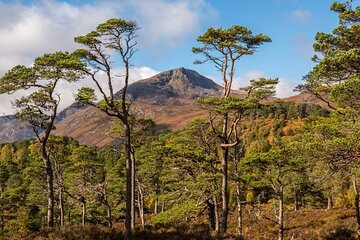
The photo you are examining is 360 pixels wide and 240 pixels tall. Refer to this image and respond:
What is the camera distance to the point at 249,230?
32.2 m

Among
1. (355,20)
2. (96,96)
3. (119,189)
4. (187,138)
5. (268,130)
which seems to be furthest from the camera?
(268,130)

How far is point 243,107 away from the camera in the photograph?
1628 centimetres

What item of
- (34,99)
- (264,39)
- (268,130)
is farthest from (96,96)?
(268,130)

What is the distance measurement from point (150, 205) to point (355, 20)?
51.7 m

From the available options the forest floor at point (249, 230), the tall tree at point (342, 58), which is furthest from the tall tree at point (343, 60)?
the forest floor at point (249, 230)

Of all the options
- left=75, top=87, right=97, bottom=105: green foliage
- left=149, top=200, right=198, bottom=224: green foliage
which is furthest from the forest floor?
left=75, top=87, right=97, bottom=105: green foliage

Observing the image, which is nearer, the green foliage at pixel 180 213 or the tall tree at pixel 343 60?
the tall tree at pixel 343 60

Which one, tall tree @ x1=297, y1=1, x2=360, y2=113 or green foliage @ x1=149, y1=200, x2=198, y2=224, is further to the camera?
green foliage @ x1=149, y1=200, x2=198, y2=224

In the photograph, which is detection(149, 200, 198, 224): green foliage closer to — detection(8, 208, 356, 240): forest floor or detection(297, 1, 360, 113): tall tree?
detection(8, 208, 356, 240): forest floor

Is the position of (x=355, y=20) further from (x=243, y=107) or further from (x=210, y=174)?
(x=210, y=174)

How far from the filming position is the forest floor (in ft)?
50.3

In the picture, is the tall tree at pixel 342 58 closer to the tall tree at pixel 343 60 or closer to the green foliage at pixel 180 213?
the tall tree at pixel 343 60

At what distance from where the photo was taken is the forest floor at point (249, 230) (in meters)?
15.3

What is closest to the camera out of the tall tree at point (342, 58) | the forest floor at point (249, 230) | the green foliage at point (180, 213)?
the tall tree at point (342, 58)
